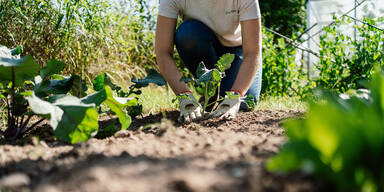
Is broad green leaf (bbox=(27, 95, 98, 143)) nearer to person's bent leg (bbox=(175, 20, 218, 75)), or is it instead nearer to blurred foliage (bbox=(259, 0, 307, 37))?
person's bent leg (bbox=(175, 20, 218, 75))

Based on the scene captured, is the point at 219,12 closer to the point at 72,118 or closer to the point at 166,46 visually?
the point at 166,46

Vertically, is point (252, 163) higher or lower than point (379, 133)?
lower

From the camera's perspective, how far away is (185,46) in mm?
2404

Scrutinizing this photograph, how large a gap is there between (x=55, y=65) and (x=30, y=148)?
49 centimetres

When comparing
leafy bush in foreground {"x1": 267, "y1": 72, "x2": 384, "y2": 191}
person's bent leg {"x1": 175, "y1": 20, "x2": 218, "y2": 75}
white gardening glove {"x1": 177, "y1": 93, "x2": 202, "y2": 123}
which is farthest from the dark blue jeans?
leafy bush in foreground {"x1": 267, "y1": 72, "x2": 384, "y2": 191}

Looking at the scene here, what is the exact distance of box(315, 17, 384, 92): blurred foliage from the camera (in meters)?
2.89

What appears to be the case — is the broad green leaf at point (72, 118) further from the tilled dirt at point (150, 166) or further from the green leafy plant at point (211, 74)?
the green leafy plant at point (211, 74)

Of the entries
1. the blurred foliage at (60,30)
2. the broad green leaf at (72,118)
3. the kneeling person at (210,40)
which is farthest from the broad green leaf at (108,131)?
the blurred foliage at (60,30)

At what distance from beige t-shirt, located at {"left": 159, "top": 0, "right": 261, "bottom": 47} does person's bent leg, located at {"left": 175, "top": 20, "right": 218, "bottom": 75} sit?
64mm

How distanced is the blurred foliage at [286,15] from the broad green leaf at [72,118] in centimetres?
738

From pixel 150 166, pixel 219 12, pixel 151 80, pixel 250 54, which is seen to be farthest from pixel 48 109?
pixel 219 12

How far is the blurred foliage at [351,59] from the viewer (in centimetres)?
289

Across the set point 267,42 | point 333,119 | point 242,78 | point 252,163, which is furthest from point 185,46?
point 333,119

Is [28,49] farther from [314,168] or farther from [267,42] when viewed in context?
[314,168]
